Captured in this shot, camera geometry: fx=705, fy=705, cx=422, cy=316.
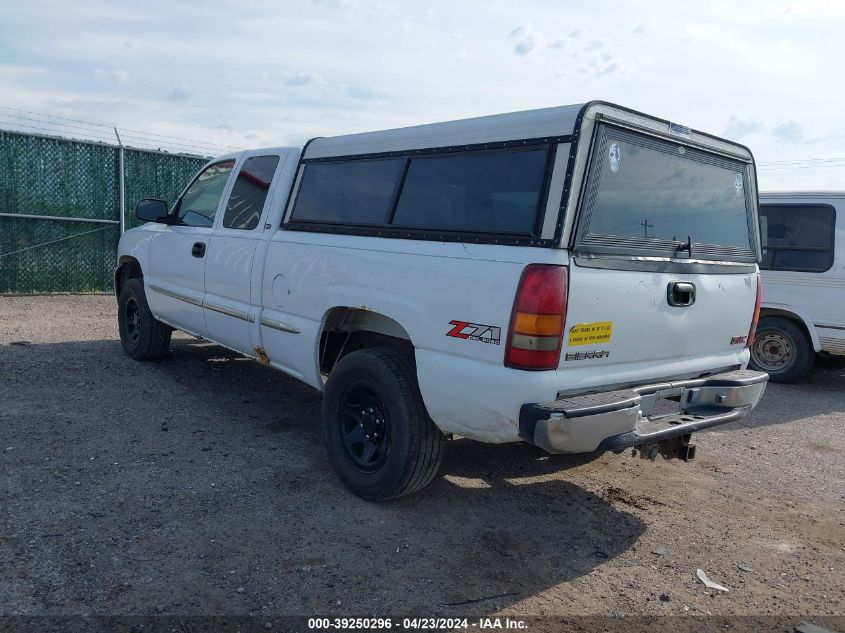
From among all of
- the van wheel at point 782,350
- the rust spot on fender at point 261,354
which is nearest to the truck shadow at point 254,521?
the rust spot on fender at point 261,354

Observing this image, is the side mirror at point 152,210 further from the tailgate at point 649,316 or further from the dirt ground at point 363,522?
the tailgate at point 649,316

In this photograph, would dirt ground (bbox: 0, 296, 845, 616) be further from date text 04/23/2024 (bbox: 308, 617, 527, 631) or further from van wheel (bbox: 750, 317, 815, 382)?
van wheel (bbox: 750, 317, 815, 382)

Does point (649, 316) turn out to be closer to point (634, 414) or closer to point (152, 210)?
point (634, 414)

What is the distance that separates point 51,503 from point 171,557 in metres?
0.95

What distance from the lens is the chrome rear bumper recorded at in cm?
312

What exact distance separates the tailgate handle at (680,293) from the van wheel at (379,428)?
4.59 ft

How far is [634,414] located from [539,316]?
690 mm

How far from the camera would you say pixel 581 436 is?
316cm

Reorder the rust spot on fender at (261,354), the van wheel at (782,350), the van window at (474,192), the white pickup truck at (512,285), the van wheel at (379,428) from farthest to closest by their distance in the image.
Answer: the van wheel at (782,350) → the rust spot on fender at (261,354) → the van wheel at (379,428) → the van window at (474,192) → the white pickup truck at (512,285)

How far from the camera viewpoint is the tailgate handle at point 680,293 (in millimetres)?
3615

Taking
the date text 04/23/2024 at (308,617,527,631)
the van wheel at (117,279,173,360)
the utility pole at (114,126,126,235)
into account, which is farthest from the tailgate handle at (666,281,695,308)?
the utility pole at (114,126,126,235)

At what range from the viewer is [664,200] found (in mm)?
3754

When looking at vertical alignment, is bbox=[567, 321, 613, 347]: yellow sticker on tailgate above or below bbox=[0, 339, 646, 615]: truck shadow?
above

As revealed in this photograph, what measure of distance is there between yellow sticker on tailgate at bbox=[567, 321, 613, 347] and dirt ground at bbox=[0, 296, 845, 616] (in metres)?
1.12
